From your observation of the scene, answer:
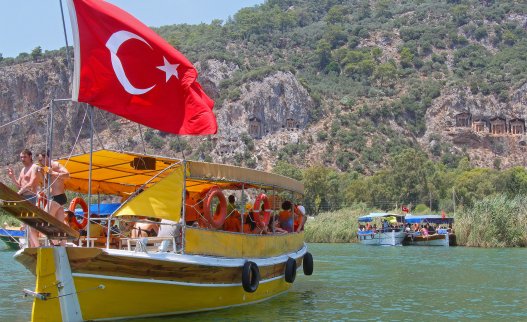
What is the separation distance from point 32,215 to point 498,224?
4336 cm

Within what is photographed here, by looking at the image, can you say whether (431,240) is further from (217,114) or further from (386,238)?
(217,114)

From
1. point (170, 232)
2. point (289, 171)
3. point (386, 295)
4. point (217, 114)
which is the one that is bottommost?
point (386, 295)

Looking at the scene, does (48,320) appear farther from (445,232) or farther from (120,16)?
(445,232)

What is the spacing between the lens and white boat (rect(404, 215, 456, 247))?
182 feet

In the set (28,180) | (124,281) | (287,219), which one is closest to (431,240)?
(287,219)

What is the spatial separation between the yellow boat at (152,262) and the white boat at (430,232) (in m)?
38.2

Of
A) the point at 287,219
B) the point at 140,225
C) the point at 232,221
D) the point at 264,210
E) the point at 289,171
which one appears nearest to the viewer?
the point at 140,225

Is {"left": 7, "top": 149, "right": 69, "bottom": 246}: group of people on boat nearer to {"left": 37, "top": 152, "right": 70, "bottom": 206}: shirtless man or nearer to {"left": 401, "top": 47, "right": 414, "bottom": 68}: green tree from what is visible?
{"left": 37, "top": 152, "right": 70, "bottom": 206}: shirtless man

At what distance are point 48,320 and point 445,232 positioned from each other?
4606 cm

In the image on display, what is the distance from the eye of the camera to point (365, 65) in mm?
153000

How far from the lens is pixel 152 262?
1430 cm

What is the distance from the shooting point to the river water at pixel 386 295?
17.8 metres

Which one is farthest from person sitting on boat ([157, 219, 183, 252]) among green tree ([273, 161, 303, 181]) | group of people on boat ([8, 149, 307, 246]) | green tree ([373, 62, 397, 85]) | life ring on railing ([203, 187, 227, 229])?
green tree ([373, 62, 397, 85])

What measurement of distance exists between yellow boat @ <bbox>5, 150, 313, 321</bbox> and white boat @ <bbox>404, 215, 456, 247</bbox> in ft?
125
